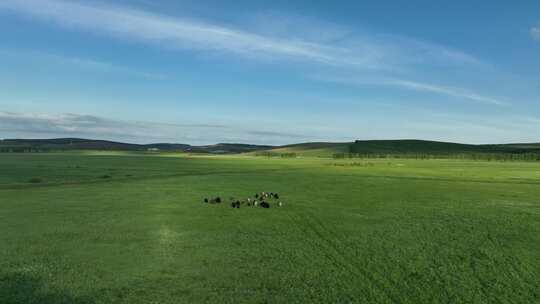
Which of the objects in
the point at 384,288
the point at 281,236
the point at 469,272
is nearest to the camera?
the point at 384,288

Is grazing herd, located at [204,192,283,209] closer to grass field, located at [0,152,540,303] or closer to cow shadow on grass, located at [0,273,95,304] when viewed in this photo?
grass field, located at [0,152,540,303]

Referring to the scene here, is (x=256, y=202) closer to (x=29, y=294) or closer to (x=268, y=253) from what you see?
(x=268, y=253)

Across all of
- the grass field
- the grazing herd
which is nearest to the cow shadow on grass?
the grass field

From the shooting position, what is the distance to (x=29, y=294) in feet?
28.7

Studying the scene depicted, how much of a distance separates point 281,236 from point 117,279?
21.2ft

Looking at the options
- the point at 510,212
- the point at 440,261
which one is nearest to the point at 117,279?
the point at 440,261

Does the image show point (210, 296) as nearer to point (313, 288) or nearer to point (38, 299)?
point (313, 288)

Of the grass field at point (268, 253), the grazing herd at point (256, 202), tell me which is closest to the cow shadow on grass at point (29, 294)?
the grass field at point (268, 253)

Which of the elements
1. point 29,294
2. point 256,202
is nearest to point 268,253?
point 29,294

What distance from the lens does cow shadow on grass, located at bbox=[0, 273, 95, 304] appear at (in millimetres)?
8430

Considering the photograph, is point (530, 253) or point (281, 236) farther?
point (281, 236)

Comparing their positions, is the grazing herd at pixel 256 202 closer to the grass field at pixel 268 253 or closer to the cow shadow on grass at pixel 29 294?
the grass field at pixel 268 253

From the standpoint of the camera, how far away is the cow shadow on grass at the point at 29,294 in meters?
8.43

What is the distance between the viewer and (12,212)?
18875mm
